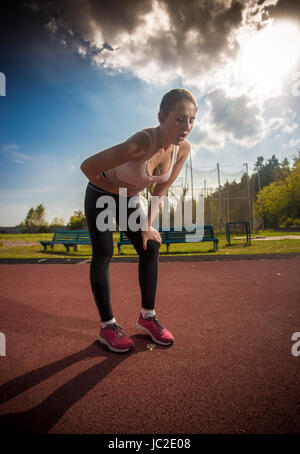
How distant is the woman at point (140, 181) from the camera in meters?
1.70

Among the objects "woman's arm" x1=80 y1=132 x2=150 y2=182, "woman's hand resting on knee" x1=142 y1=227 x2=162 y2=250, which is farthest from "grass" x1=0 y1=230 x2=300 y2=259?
"woman's arm" x1=80 y1=132 x2=150 y2=182

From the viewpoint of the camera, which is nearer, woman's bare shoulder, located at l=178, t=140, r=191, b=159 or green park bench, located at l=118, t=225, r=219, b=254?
woman's bare shoulder, located at l=178, t=140, r=191, b=159

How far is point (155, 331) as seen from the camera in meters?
2.11

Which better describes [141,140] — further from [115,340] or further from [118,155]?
[115,340]

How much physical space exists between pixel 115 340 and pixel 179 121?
1.75 m

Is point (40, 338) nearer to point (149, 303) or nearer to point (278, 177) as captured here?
point (149, 303)

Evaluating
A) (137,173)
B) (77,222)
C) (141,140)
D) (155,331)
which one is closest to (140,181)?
(137,173)

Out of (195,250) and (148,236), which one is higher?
(148,236)

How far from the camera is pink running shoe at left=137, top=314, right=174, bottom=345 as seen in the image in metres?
2.05

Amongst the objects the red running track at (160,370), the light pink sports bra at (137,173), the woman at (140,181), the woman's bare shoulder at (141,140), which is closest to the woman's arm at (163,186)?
the woman at (140,181)

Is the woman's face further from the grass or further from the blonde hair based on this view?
the grass

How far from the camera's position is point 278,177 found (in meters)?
32.5

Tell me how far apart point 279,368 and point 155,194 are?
1.63 m
